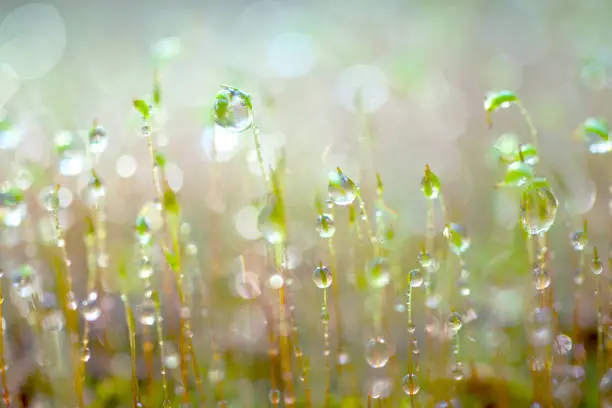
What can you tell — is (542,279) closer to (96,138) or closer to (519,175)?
(519,175)

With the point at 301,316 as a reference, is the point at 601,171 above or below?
above

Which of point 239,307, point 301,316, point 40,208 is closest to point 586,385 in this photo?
point 301,316

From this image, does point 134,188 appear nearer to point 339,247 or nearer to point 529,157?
point 339,247

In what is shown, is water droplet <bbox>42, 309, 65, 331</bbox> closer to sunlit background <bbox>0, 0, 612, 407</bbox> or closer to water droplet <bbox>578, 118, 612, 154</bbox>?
sunlit background <bbox>0, 0, 612, 407</bbox>

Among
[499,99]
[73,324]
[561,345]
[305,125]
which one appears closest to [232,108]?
[499,99]

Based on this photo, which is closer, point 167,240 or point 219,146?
point 167,240

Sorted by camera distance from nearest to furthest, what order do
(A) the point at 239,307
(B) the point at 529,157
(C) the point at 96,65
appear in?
(B) the point at 529,157
(A) the point at 239,307
(C) the point at 96,65

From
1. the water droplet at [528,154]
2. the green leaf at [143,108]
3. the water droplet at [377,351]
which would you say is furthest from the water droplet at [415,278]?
the green leaf at [143,108]

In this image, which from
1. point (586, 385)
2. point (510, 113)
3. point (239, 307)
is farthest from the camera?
point (510, 113)
